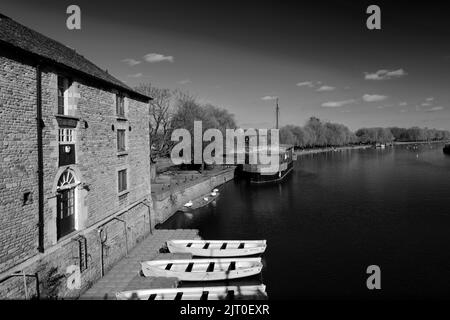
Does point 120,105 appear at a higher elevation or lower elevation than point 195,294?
higher

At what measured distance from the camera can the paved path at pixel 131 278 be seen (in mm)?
15913

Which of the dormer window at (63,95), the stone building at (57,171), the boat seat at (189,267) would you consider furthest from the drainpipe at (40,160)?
the boat seat at (189,267)

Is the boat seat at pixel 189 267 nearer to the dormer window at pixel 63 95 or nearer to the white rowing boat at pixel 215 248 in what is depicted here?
the white rowing boat at pixel 215 248

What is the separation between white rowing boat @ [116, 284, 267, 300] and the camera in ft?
48.5

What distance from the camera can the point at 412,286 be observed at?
739 inches

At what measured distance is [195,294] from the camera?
601 inches

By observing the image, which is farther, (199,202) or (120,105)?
(199,202)

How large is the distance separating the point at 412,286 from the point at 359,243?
7.24 m

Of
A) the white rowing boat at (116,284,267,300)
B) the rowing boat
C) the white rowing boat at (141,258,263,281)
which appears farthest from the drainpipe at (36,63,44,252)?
the rowing boat

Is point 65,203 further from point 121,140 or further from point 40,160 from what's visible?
point 121,140

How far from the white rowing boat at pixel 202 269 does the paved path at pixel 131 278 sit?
44cm

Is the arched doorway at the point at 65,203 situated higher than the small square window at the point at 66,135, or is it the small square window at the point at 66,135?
the small square window at the point at 66,135

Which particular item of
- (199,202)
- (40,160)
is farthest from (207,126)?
(40,160)

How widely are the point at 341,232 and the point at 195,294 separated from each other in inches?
699
